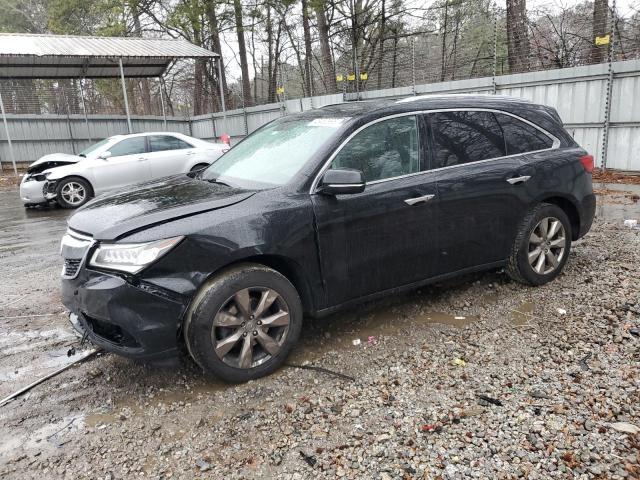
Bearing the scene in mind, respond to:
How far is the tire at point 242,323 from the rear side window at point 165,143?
8.78 meters

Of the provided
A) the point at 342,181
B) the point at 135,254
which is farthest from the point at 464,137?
the point at 135,254

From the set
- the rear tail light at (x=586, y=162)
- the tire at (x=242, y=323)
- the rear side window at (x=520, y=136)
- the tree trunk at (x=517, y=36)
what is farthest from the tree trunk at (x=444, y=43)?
the tire at (x=242, y=323)

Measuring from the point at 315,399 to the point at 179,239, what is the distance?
50.2 inches

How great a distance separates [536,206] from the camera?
14.9ft

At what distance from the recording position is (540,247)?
461 cm

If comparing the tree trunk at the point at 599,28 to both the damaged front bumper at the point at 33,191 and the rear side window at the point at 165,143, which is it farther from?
the damaged front bumper at the point at 33,191

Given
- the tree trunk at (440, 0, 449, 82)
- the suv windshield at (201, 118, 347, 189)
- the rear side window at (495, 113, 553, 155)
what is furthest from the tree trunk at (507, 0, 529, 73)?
the suv windshield at (201, 118, 347, 189)

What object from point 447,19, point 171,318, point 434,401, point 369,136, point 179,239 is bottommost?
point 434,401

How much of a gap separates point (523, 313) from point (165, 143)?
30.2 feet

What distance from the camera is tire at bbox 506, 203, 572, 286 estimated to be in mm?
4477

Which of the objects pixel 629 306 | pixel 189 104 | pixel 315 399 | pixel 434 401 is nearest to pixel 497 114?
pixel 629 306

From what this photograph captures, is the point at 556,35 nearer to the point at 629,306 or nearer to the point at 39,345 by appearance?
the point at 629,306

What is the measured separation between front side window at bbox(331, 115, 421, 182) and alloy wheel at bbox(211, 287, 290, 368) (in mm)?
1083

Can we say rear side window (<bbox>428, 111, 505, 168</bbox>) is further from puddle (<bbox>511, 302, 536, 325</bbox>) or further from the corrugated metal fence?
the corrugated metal fence
